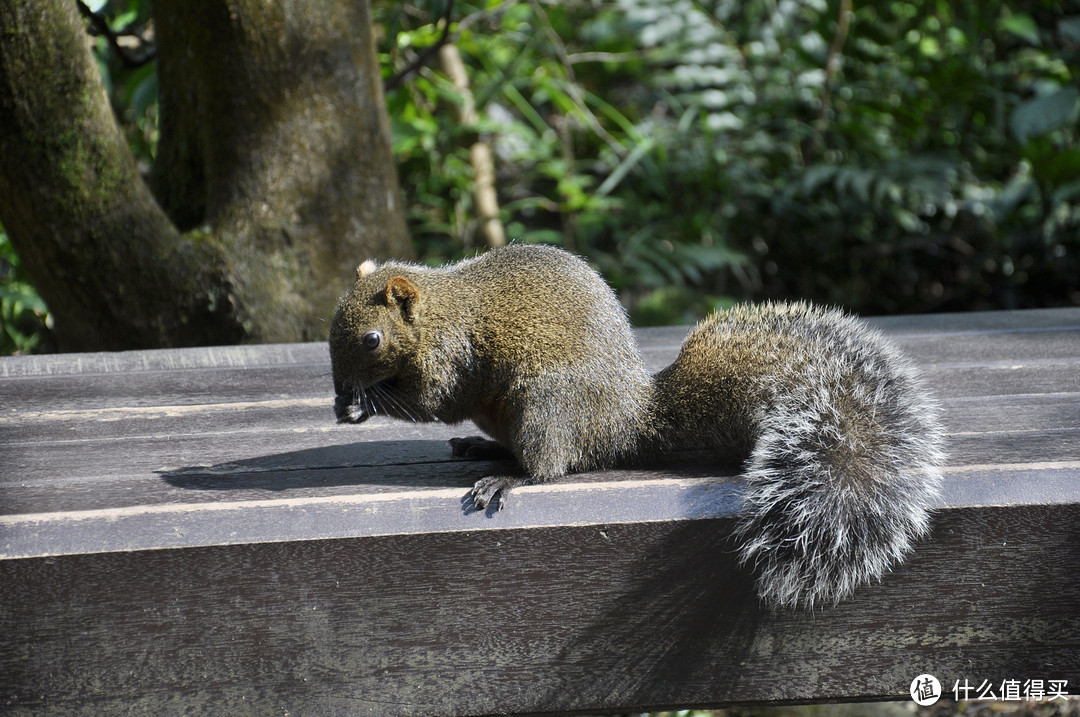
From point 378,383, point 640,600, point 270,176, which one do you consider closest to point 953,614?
point 640,600

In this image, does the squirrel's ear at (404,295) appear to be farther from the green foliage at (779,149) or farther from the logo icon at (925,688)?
the green foliage at (779,149)

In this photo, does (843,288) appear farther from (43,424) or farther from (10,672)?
(10,672)

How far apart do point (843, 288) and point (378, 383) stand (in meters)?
4.08

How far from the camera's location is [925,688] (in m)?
1.39

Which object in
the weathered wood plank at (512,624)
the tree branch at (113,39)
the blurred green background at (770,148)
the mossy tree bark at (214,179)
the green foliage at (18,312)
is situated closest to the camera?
the weathered wood plank at (512,624)

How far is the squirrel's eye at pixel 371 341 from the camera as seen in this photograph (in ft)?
5.23

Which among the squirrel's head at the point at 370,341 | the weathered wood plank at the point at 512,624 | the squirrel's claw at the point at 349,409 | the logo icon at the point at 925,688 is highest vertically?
the squirrel's head at the point at 370,341

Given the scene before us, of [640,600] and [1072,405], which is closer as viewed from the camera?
[640,600]

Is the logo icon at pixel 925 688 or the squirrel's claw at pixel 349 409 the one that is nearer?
the logo icon at pixel 925 688

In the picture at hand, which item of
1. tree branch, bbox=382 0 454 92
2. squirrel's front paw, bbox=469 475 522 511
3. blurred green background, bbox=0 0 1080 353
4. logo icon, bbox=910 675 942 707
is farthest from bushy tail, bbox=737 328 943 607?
blurred green background, bbox=0 0 1080 353

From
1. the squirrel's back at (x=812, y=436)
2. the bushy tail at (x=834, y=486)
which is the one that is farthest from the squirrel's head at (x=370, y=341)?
the bushy tail at (x=834, y=486)

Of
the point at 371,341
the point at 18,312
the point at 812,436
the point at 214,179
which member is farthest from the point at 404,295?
the point at 18,312

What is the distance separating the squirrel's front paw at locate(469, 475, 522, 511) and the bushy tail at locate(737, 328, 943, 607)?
35 cm

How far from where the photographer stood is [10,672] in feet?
4.08
